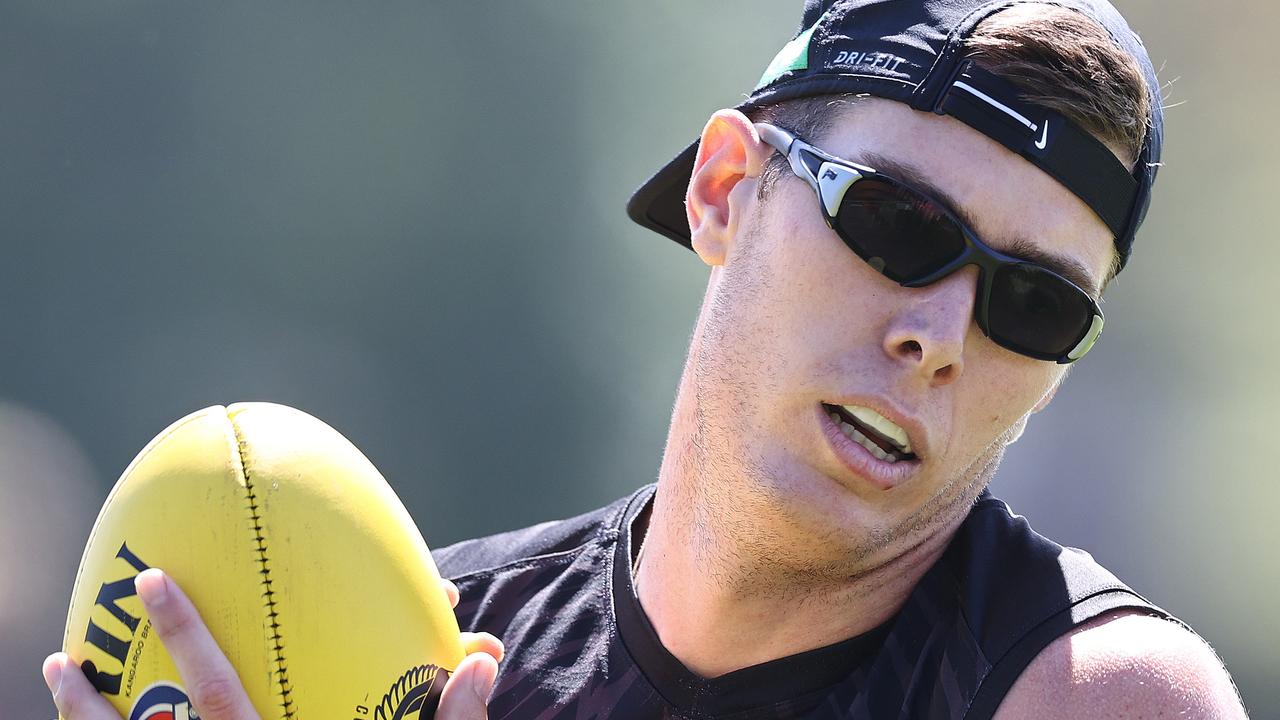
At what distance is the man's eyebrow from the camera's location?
217 cm

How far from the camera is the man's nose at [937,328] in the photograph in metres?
2.13

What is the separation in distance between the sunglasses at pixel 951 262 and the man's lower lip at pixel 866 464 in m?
0.28

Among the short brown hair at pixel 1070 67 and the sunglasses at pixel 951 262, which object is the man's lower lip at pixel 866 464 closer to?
the sunglasses at pixel 951 262

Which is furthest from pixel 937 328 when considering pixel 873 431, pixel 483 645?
pixel 483 645

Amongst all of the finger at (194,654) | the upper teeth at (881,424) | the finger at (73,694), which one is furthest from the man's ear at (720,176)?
the finger at (73,694)

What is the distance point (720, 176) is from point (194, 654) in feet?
4.78

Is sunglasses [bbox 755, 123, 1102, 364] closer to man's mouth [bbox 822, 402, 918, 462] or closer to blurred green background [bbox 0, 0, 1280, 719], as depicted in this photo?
man's mouth [bbox 822, 402, 918, 462]

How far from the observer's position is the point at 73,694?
6.06ft

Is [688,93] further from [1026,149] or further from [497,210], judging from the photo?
[1026,149]

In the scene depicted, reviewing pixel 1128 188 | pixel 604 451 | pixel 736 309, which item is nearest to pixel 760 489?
pixel 736 309

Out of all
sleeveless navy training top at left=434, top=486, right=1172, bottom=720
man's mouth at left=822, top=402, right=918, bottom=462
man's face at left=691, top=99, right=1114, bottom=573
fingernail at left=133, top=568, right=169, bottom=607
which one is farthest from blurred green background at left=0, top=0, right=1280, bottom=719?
fingernail at left=133, top=568, right=169, bottom=607

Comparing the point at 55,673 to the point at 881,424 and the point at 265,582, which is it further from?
the point at 881,424

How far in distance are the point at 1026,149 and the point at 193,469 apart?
59.8 inches

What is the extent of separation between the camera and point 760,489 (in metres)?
2.27
